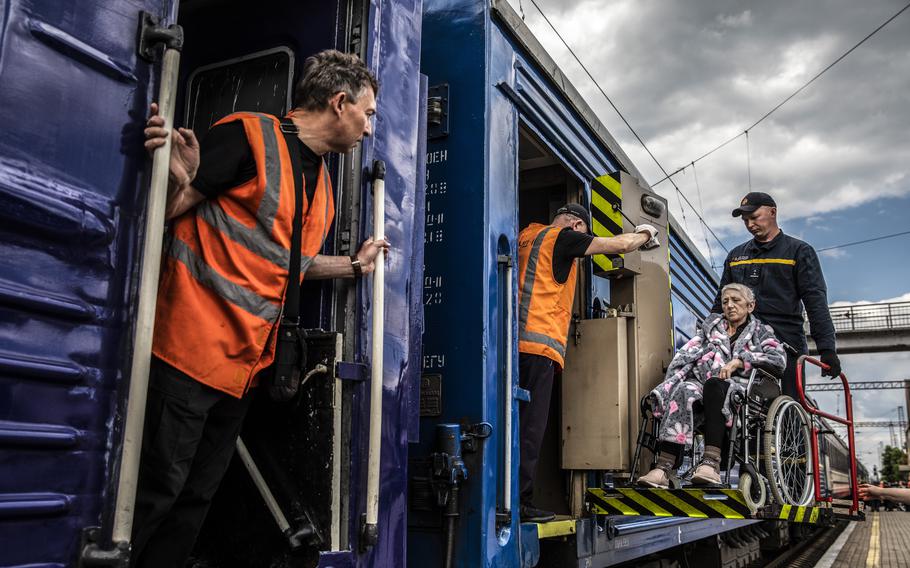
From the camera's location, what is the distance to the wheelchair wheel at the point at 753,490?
393cm

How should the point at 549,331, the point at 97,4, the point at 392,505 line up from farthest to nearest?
the point at 549,331 < the point at 392,505 < the point at 97,4

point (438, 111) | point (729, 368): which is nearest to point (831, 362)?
point (729, 368)

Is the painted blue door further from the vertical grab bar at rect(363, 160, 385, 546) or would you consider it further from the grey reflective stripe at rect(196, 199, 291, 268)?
the vertical grab bar at rect(363, 160, 385, 546)

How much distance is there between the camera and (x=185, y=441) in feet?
6.26

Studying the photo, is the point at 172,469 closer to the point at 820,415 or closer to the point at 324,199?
the point at 324,199

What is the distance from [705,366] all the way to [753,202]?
1212 mm

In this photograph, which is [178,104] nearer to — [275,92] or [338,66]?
[275,92]

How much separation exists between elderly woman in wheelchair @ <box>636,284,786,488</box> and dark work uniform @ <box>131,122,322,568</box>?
289cm

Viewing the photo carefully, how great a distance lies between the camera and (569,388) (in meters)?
4.59

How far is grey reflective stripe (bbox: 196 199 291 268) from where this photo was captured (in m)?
2.04

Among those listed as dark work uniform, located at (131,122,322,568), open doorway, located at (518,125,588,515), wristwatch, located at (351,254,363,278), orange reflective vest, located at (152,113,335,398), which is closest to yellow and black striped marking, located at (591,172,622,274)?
open doorway, located at (518,125,588,515)

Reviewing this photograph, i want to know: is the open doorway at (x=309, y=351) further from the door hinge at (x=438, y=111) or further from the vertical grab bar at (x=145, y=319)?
the door hinge at (x=438, y=111)

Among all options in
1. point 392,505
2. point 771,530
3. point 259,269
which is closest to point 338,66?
point 259,269

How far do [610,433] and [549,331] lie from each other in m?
0.78
